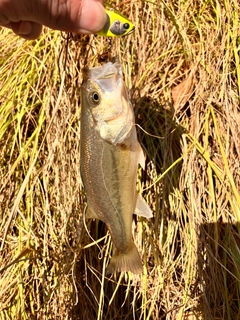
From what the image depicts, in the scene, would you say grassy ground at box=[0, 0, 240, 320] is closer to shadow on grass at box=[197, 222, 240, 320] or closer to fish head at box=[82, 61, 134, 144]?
shadow on grass at box=[197, 222, 240, 320]

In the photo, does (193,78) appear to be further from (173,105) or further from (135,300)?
(135,300)

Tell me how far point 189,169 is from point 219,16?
637mm

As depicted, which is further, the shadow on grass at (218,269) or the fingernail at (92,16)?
the shadow on grass at (218,269)

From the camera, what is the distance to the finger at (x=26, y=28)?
5.24 ft

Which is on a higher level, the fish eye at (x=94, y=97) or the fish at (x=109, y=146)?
the fish eye at (x=94, y=97)

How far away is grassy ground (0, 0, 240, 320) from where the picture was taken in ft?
6.17

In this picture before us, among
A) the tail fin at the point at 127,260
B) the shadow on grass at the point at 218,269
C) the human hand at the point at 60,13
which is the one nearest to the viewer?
the human hand at the point at 60,13

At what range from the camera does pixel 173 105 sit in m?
2.00

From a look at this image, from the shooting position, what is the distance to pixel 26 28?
1.63m

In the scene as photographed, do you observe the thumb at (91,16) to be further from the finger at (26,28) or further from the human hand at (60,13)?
the finger at (26,28)

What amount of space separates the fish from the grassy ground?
42 centimetres

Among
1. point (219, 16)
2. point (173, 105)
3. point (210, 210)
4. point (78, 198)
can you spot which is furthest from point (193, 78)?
point (78, 198)

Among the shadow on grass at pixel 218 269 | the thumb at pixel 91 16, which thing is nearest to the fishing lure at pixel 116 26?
the thumb at pixel 91 16

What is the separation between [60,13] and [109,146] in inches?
15.2
